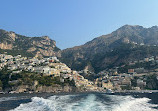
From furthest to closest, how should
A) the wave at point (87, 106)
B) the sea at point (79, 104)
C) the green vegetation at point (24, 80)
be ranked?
1. the green vegetation at point (24, 80)
2. the sea at point (79, 104)
3. the wave at point (87, 106)

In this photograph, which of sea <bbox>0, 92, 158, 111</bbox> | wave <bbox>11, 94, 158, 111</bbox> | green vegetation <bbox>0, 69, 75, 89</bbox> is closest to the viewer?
wave <bbox>11, 94, 158, 111</bbox>

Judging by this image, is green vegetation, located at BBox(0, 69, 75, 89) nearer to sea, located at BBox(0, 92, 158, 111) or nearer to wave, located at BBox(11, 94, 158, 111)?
sea, located at BBox(0, 92, 158, 111)

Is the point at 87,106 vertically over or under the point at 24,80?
under

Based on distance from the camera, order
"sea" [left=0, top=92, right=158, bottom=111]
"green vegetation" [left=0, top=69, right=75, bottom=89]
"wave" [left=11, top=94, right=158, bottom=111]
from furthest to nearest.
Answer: "green vegetation" [left=0, top=69, right=75, bottom=89] → "sea" [left=0, top=92, right=158, bottom=111] → "wave" [left=11, top=94, right=158, bottom=111]

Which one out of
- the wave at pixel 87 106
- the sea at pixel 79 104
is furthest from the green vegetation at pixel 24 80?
the wave at pixel 87 106

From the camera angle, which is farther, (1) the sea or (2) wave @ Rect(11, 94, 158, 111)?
(1) the sea

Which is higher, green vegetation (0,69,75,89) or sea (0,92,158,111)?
green vegetation (0,69,75,89)

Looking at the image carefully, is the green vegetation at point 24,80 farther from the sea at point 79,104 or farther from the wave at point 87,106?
the wave at point 87,106

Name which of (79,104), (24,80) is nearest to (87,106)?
(79,104)

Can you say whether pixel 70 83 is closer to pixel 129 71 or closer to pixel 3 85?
pixel 3 85

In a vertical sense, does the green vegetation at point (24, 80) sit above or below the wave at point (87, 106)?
above

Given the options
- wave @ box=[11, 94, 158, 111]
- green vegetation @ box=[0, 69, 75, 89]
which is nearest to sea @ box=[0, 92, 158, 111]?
wave @ box=[11, 94, 158, 111]

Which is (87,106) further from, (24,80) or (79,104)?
(24,80)
